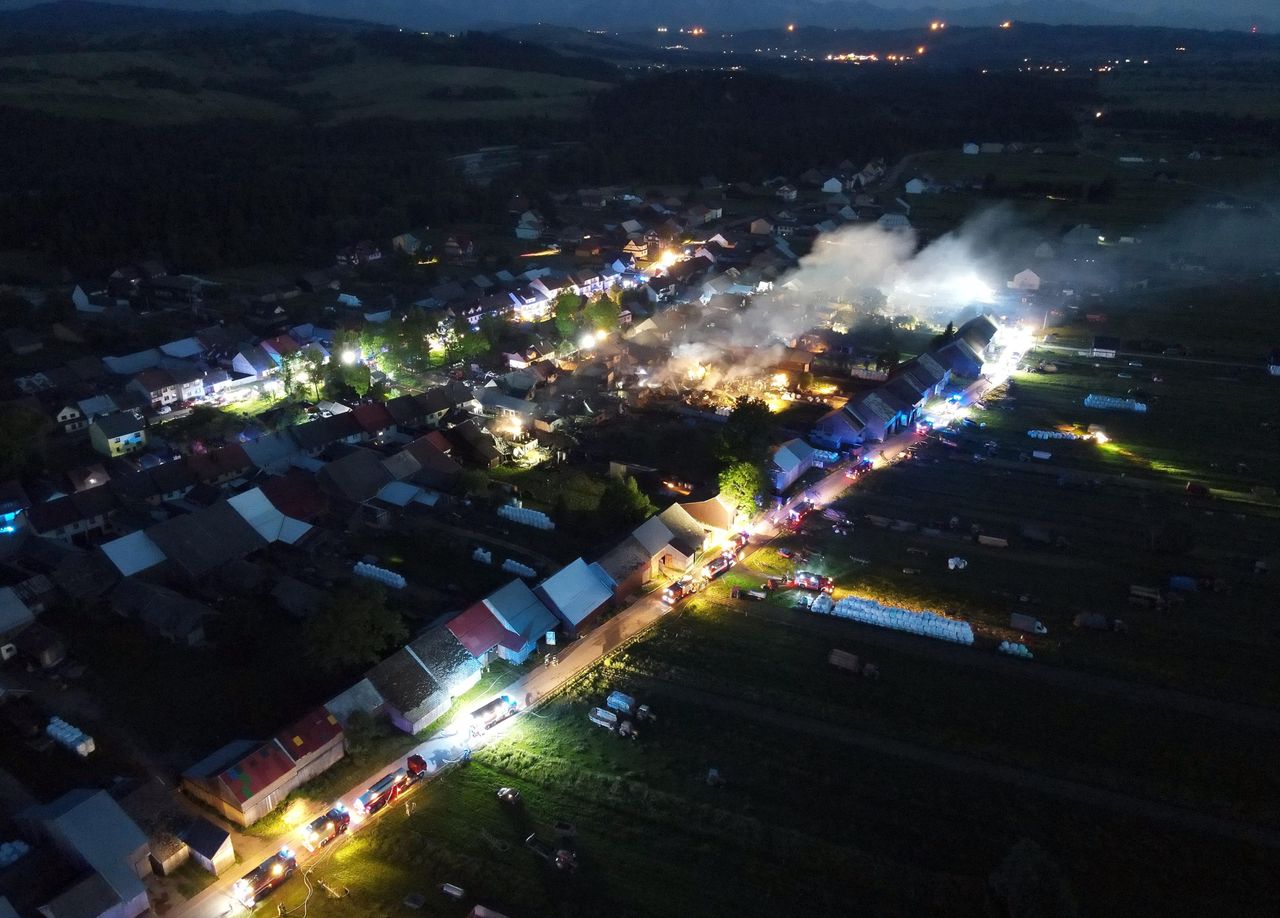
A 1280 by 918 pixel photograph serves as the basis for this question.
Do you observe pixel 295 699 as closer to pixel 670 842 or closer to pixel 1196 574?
pixel 670 842

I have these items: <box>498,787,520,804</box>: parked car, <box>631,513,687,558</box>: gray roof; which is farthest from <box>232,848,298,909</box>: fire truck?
<box>631,513,687,558</box>: gray roof

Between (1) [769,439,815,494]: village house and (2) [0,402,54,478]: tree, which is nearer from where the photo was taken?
(2) [0,402,54,478]: tree

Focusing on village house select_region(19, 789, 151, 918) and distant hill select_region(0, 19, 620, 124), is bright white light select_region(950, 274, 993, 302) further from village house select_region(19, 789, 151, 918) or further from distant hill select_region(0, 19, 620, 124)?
distant hill select_region(0, 19, 620, 124)

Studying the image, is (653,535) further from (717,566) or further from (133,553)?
(133,553)

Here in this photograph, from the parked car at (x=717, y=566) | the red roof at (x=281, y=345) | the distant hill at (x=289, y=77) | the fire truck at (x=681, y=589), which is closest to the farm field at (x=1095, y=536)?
the parked car at (x=717, y=566)

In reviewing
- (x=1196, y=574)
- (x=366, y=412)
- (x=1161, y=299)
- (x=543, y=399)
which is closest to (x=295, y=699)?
(x=366, y=412)

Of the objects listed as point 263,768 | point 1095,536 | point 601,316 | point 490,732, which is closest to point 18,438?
point 263,768
